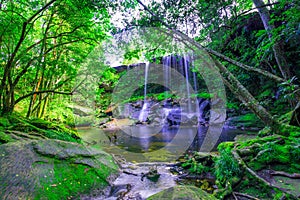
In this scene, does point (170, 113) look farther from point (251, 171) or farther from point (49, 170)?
point (49, 170)

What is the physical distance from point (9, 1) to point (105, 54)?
145 inches

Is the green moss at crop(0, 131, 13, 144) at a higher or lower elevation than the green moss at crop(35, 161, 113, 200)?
higher

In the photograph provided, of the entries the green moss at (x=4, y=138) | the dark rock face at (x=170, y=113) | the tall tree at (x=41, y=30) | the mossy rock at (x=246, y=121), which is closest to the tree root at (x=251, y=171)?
the green moss at (x=4, y=138)

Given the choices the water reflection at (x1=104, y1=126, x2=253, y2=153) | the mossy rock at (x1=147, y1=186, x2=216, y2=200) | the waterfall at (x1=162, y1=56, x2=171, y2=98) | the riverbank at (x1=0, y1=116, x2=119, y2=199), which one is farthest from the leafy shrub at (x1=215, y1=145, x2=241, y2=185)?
the waterfall at (x1=162, y1=56, x2=171, y2=98)

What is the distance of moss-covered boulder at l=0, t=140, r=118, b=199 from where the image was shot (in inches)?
99.0

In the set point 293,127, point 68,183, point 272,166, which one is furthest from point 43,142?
point 293,127

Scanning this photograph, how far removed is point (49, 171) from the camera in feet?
9.65

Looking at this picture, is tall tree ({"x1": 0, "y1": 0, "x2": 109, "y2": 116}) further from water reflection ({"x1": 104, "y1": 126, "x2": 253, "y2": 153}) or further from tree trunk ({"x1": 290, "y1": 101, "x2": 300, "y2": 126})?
tree trunk ({"x1": 290, "y1": 101, "x2": 300, "y2": 126})

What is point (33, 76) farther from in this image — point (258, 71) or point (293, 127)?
point (293, 127)

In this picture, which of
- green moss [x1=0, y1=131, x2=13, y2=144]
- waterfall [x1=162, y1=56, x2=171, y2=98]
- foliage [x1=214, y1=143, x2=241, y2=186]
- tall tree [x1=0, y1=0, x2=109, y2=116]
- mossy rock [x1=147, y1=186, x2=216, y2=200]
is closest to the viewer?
mossy rock [x1=147, y1=186, x2=216, y2=200]

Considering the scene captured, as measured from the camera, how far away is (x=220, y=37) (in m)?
5.50

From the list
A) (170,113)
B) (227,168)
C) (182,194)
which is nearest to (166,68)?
(170,113)

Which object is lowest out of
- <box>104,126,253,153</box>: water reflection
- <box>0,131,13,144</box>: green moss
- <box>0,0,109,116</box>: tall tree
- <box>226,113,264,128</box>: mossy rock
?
<box>104,126,253,153</box>: water reflection

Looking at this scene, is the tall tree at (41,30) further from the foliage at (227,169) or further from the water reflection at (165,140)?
the foliage at (227,169)
